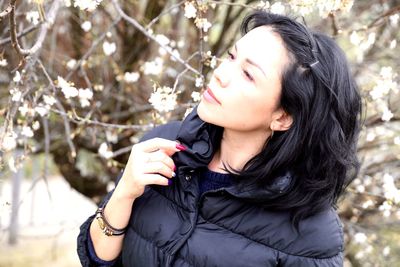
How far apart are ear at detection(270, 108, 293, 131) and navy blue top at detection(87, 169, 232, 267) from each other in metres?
0.20

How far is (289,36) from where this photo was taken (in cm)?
141

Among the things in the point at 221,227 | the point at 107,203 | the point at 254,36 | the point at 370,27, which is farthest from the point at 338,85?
the point at 370,27

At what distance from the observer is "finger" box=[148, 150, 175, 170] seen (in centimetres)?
143

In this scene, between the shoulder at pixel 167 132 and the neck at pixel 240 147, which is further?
the shoulder at pixel 167 132

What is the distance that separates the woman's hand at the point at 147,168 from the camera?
1400 millimetres

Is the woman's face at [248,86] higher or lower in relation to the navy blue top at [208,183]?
higher

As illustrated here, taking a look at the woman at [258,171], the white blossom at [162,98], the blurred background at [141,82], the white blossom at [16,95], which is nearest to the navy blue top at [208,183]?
the woman at [258,171]

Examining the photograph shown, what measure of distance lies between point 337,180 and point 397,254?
2.03 meters

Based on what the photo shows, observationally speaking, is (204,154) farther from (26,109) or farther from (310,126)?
(26,109)

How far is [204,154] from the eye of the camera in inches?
59.2

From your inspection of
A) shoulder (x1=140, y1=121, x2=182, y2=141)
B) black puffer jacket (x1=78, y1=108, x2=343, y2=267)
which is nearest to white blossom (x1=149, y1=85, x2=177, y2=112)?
shoulder (x1=140, y1=121, x2=182, y2=141)

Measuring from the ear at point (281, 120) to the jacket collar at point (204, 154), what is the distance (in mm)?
133

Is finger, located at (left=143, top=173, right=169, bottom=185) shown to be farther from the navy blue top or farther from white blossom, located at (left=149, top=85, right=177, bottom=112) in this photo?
white blossom, located at (left=149, top=85, right=177, bottom=112)

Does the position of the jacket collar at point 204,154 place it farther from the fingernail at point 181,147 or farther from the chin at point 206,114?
the chin at point 206,114
